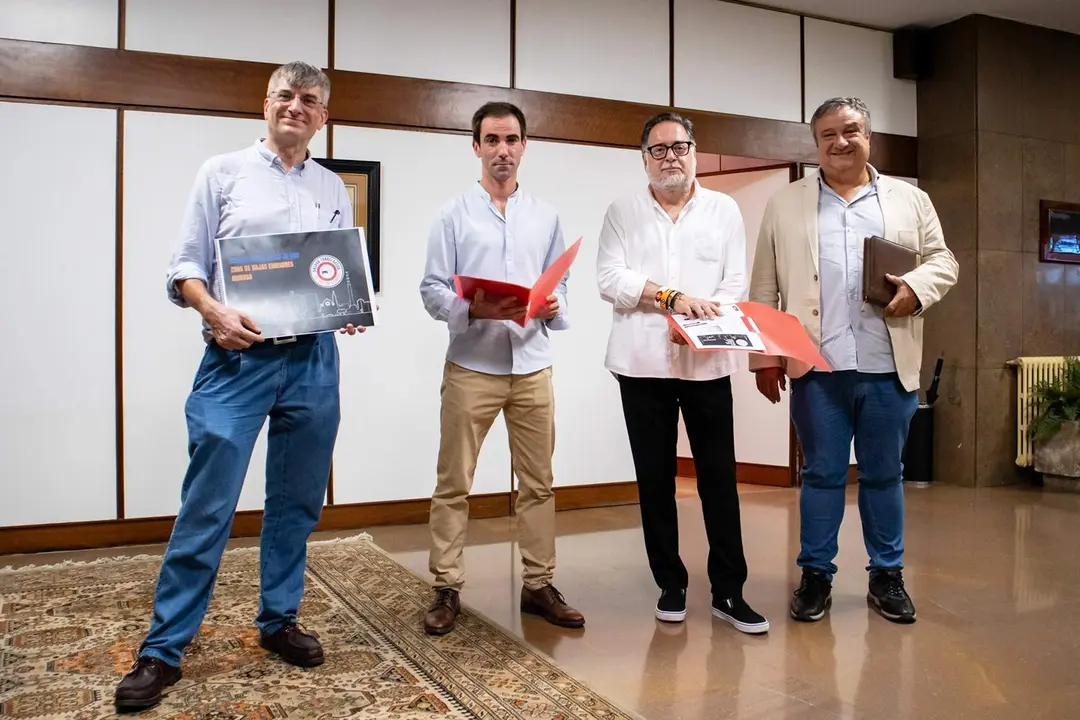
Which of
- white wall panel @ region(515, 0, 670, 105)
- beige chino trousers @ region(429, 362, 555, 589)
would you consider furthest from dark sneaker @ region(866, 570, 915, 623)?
white wall panel @ region(515, 0, 670, 105)

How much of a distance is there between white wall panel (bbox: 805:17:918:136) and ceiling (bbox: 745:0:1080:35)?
0.34 ft

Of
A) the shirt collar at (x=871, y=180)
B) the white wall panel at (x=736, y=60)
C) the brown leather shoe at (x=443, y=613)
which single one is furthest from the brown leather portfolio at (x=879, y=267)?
the white wall panel at (x=736, y=60)

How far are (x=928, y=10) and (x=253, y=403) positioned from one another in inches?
214

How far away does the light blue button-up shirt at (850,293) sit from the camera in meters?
2.86

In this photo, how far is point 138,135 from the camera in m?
4.06

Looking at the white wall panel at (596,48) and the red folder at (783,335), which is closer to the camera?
the red folder at (783,335)

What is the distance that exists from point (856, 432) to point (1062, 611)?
Result: 0.95 m

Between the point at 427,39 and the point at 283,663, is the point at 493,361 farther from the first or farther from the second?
the point at 427,39

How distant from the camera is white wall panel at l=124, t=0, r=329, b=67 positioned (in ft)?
13.4

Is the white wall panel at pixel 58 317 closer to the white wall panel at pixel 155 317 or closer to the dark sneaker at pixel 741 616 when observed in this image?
the white wall panel at pixel 155 317

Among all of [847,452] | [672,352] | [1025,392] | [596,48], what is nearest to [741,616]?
[847,452]

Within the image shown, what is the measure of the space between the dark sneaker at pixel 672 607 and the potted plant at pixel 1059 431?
13.3 feet

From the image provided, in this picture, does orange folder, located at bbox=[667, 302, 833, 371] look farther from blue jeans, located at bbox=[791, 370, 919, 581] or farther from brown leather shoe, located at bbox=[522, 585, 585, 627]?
brown leather shoe, located at bbox=[522, 585, 585, 627]

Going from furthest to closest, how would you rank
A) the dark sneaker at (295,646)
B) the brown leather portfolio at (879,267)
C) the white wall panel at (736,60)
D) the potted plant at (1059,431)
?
the potted plant at (1059,431), the white wall panel at (736,60), the brown leather portfolio at (879,267), the dark sneaker at (295,646)
